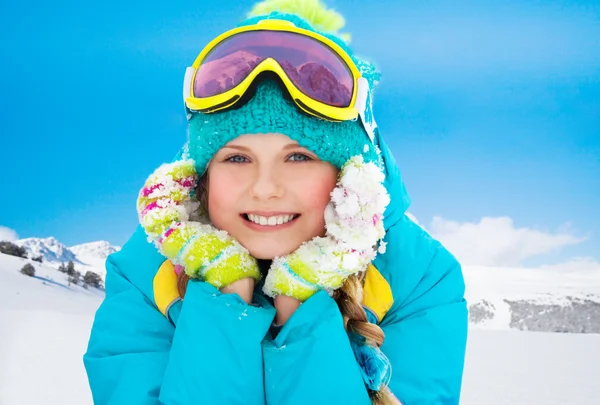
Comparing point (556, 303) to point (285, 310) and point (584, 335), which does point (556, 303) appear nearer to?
point (584, 335)

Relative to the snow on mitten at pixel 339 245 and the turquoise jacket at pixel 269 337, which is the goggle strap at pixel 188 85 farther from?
the snow on mitten at pixel 339 245

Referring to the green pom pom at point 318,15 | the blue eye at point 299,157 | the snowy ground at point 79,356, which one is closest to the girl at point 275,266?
the blue eye at point 299,157

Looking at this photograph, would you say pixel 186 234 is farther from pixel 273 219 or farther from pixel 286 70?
pixel 286 70

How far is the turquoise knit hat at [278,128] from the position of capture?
7.51 ft

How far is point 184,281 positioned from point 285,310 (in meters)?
0.50

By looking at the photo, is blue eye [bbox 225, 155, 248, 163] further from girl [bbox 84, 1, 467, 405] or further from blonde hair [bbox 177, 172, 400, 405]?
blonde hair [bbox 177, 172, 400, 405]

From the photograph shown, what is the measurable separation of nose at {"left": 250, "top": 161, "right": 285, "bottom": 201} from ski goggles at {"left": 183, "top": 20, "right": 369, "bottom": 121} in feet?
1.08

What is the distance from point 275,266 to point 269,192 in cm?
34

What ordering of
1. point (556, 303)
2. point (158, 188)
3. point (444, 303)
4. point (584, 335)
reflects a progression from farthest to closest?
point (556, 303) < point (584, 335) < point (444, 303) < point (158, 188)

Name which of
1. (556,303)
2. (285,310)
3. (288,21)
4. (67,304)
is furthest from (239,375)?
(556,303)

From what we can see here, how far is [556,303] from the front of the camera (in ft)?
79.3

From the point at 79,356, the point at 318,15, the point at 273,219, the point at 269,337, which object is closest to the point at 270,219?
the point at 273,219

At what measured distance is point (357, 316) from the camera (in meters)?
2.33

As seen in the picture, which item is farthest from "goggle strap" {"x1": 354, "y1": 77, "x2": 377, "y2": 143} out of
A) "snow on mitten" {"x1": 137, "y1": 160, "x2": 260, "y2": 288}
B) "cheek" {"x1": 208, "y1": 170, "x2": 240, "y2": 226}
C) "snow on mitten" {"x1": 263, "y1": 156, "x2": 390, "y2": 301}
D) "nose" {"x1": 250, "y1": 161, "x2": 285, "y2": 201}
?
"snow on mitten" {"x1": 137, "y1": 160, "x2": 260, "y2": 288}
